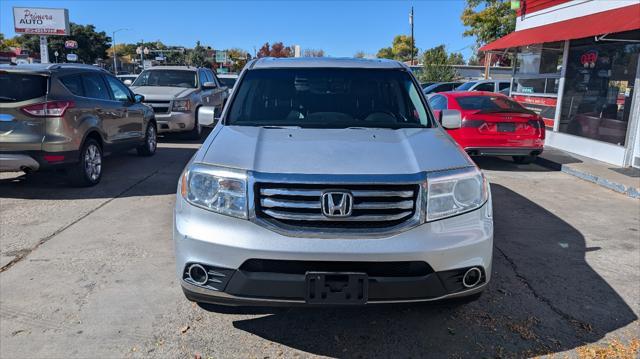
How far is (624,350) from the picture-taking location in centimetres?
312

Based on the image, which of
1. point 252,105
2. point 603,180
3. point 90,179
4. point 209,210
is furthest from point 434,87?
point 209,210

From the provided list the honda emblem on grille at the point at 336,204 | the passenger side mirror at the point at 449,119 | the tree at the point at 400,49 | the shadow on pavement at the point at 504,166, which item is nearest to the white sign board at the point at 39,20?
the shadow on pavement at the point at 504,166

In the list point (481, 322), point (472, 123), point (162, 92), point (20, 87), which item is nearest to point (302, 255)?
point (481, 322)

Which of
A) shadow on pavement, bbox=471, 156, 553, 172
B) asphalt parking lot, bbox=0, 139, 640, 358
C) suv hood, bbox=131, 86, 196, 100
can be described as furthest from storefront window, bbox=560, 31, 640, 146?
suv hood, bbox=131, 86, 196, 100

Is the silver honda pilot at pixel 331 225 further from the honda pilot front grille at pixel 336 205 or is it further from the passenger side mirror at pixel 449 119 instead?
the passenger side mirror at pixel 449 119

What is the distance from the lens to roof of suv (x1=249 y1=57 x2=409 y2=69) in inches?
174

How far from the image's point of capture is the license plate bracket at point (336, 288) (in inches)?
103

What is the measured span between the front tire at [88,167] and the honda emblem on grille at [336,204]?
17.4ft

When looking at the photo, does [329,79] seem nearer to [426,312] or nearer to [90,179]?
[426,312]

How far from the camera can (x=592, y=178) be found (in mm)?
8508

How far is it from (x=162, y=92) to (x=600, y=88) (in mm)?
10062

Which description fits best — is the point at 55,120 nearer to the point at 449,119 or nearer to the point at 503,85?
the point at 449,119

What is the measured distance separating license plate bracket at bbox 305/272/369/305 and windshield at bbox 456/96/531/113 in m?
7.09

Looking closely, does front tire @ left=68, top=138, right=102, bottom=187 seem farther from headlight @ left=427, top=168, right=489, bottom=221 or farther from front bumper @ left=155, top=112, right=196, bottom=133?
headlight @ left=427, top=168, right=489, bottom=221
